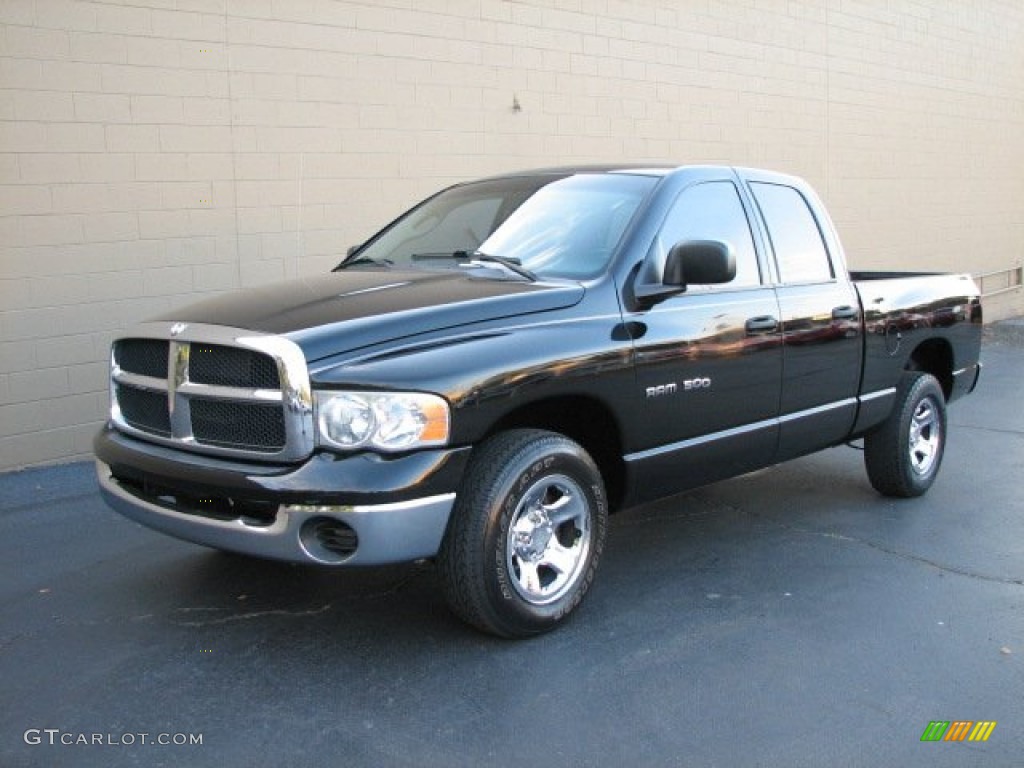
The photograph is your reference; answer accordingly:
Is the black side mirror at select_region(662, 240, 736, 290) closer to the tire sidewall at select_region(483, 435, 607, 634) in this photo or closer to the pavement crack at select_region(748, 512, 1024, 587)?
the tire sidewall at select_region(483, 435, 607, 634)

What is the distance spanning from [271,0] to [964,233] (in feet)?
42.4

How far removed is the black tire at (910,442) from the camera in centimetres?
655

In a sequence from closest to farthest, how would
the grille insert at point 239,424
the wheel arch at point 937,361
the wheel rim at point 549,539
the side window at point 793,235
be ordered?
1. the grille insert at point 239,424
2. the wheel rim at point 549,539
3. the side window at point 793,235
4. the wheel arch at point 937,361

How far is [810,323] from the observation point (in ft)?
18.8


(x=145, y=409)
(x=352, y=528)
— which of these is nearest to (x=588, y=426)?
(x=352, y=528)

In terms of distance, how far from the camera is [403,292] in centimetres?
458

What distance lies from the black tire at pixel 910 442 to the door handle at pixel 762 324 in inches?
58.5

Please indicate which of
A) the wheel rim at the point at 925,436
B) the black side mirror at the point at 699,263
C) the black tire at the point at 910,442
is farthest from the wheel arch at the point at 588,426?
the wheel rim at the point at 925,436

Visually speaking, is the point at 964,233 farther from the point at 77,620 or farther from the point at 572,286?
the point at 77,620

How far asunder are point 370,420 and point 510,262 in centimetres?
135

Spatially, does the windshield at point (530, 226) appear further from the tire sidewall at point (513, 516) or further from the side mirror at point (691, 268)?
the tire sidewall at point (513, 516)

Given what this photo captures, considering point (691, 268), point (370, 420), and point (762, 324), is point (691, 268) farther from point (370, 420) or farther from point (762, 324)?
point (370, 420)

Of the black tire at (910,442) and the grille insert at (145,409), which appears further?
the black tire at (910,442)

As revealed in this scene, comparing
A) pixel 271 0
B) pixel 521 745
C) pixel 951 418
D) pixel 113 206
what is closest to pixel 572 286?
pixel 521 745
